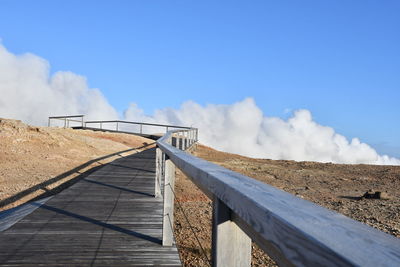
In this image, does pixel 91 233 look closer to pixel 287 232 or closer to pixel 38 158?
pixel 287 232

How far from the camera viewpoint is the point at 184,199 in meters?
11.4

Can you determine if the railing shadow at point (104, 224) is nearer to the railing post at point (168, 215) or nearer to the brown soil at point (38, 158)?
the railing post at point (168, 215)

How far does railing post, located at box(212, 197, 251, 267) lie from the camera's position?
5.32 feet

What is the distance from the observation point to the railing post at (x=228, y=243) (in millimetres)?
1623

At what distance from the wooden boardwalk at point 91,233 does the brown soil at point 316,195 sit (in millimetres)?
616

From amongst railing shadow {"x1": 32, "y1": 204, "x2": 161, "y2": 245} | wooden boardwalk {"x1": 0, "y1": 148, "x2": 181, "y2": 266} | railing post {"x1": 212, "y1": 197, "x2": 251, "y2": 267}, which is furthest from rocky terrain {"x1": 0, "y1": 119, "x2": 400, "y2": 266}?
railing post {"x1": 212, "y1": 197, "x2": 251, "y2": 267}

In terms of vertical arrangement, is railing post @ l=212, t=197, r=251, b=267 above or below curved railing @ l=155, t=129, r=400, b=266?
below

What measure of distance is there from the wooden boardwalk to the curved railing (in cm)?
255

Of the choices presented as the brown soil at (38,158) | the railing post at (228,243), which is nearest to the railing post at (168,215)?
the railing post at (228,243)

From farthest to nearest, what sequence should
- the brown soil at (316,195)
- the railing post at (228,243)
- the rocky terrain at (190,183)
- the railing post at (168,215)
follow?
the rocky terrain at (190,183)
the brown soil at (316,195)
the railing post at (168,215)
the railing post at (228,243)

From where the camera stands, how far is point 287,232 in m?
0.97

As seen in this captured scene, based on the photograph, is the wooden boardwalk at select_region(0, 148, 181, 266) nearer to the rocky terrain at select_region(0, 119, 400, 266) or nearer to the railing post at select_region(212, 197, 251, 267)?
the rocky terrain at select_region(0, 119, 400, 266)

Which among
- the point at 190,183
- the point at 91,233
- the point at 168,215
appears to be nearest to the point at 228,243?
the point at 168,215

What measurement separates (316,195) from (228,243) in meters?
11.4
